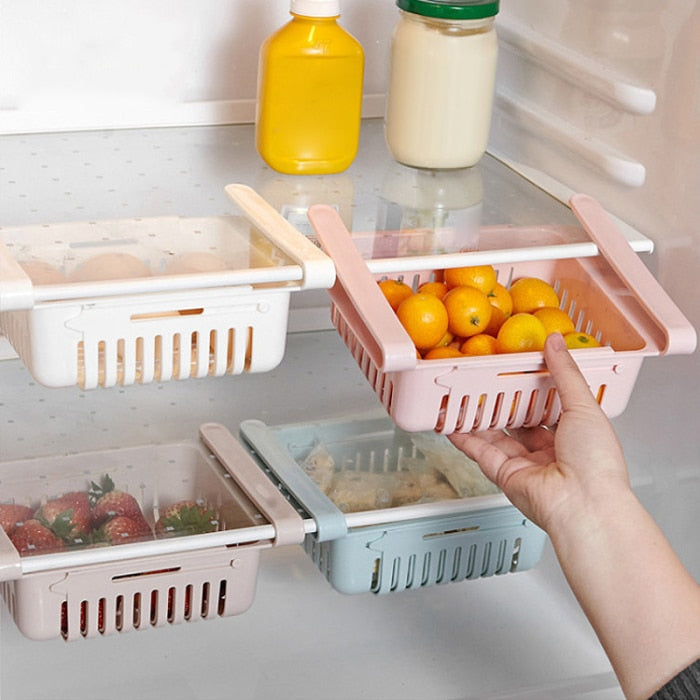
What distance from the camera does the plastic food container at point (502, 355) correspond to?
1213 mm

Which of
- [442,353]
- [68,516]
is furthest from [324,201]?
[68,516]

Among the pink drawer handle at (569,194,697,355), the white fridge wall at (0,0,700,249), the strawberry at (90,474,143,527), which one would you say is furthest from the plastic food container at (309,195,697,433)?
the strawberry at (90,474,143,527)

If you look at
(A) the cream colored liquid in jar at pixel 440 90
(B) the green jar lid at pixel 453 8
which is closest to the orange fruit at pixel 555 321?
(A) the cream colored liquid in jar at pixel 440 90

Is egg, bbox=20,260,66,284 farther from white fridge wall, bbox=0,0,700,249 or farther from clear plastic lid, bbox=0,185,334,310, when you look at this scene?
white fridge wall, bbox=0,0,700,249

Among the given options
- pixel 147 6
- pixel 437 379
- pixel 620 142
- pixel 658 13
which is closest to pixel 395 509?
pixel 437 379

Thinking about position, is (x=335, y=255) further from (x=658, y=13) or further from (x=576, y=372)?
Answer: (x=658, y=13)

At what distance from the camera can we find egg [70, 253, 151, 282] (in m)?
1.13

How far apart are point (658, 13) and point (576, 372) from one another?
44cm

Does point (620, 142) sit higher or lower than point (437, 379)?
higher

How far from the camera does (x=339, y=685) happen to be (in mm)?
1657

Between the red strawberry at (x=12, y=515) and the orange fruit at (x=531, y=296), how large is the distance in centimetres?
61

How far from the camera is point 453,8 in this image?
1.38m

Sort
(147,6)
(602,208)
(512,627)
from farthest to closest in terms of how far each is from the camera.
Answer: (512,627), (147,6), (602,208)

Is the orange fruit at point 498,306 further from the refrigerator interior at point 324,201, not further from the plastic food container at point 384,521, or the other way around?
the plastic food container at point 384,521
